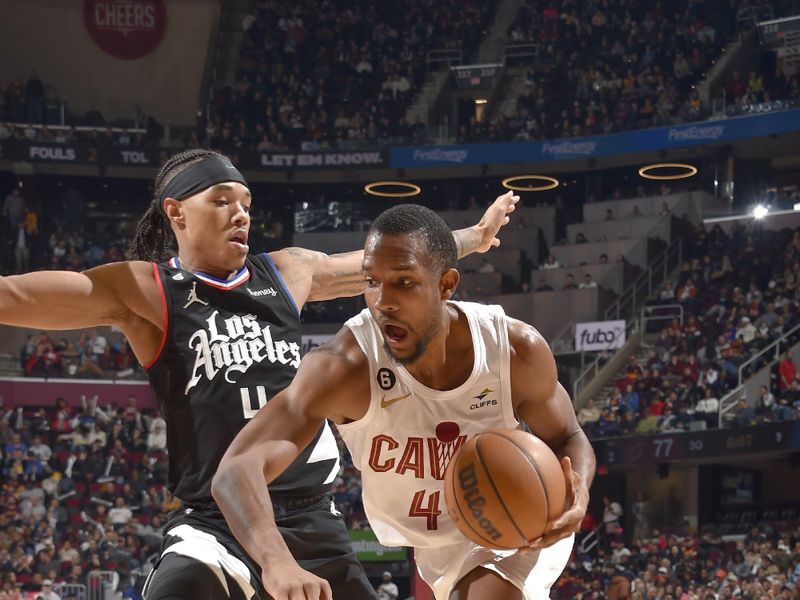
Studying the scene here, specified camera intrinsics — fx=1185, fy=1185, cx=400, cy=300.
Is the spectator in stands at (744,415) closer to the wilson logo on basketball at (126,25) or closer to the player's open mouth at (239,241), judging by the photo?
the player's open mouth at (239,241)

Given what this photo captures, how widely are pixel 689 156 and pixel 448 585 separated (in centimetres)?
2396

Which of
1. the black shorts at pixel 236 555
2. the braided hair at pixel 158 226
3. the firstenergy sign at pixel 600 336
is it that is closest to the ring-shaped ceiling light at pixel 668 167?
the firstenergy sign at pixel 600 336

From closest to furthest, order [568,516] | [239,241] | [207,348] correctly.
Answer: [568,516] < [207,348] < [239,241]

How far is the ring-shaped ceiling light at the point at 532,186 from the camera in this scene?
28.0m

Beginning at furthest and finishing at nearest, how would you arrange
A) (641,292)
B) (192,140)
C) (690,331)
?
(192,140), (641,292), (690,331)

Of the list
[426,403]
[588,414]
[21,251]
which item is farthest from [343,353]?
[21,251]

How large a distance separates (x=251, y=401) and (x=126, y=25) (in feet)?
92.5

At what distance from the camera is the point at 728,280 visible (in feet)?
75.6

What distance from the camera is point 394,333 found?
376cm

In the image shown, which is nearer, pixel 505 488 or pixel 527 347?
pixel 505 488

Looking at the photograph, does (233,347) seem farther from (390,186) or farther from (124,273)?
(390,186)

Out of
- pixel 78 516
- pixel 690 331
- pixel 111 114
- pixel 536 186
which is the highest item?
pixel 111 114

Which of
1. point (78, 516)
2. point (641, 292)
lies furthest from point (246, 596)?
point (641, 292)

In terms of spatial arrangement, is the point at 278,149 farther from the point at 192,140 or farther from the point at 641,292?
the point at 641,292
